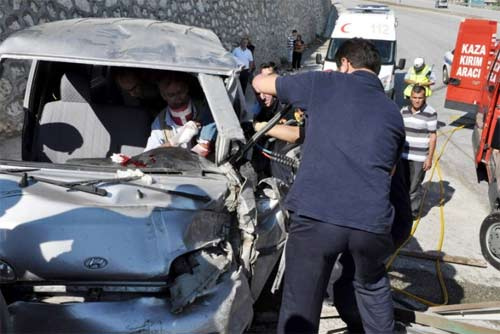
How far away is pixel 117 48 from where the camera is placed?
10.6 feet

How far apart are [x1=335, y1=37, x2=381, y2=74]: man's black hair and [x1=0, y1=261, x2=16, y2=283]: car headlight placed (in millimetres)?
2072

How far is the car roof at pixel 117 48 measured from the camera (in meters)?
3.16

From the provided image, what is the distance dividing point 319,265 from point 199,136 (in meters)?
1.36

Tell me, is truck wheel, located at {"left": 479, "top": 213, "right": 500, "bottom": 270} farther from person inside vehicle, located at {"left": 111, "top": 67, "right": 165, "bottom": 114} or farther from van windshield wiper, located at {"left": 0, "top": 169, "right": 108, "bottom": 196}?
van windshield wiper, located at {"left": 0, "top": 169, "right": 108, "bottom": 196}

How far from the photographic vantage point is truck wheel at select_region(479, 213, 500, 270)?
5207 millimetres

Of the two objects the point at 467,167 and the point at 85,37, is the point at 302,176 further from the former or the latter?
the point at 467,167

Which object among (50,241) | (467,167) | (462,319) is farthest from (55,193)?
(467,167)

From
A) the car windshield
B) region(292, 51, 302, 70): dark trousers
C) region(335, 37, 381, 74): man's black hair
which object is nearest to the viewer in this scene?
region(335, 37, 381, 74): man's black hair

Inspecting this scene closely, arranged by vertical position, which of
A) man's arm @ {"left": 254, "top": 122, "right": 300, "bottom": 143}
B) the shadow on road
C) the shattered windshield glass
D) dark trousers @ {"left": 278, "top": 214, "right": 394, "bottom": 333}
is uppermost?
man's arm @ {"left": 254, "top": 122, "right": 300, "bottom": 143}

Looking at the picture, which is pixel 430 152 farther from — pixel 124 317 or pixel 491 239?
pixel 124 317

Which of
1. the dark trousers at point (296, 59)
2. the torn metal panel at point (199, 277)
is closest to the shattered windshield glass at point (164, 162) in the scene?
the torn metal panel at point (199, 277)

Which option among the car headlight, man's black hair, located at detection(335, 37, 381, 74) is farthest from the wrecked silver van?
man's black hair, located at detection(335, 37, 381, 74)

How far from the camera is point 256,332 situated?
12.0 feet

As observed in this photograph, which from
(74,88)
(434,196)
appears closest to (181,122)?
(74,88)
